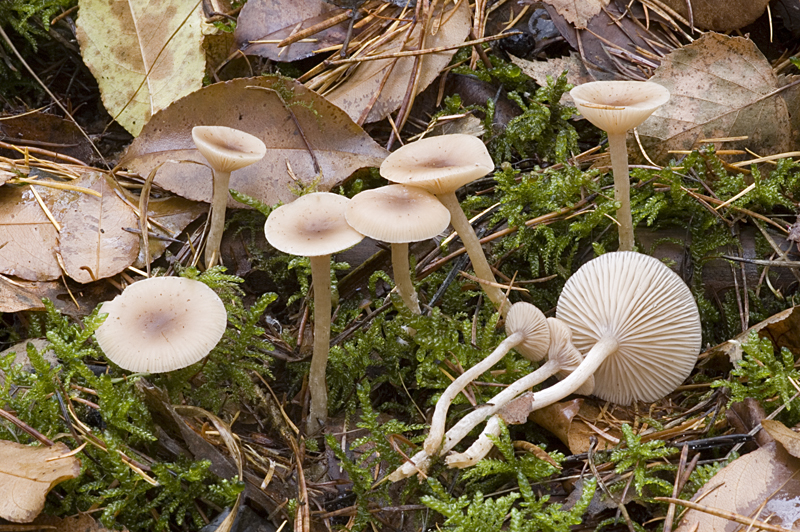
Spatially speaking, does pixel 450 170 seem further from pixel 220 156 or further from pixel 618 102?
pixel 220 156

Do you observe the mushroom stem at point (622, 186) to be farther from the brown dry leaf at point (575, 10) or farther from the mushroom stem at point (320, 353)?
the mushroom stem at point (320, 353)

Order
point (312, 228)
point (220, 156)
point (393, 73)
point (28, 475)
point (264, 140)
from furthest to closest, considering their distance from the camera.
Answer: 1. point (393, 73)
2. point (264, 140)
3. point (220, 156)
4. point (312, 228)
5. point (28, 475)

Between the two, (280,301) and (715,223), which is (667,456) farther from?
(280,301)

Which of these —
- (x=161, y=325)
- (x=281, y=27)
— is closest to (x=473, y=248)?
(x=161, y=325)

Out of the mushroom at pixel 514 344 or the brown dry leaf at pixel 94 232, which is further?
the brown dry leaf at pixel 94 232

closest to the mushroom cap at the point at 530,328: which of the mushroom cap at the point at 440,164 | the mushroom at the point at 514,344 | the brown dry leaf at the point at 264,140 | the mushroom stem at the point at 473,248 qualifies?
the mushroom at the point at 514,344

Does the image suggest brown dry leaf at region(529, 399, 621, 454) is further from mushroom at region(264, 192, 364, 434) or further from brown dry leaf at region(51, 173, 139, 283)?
brown dry leaf at region(51, 173, 139, 283)

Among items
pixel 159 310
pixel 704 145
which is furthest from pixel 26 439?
pixel 704 145
